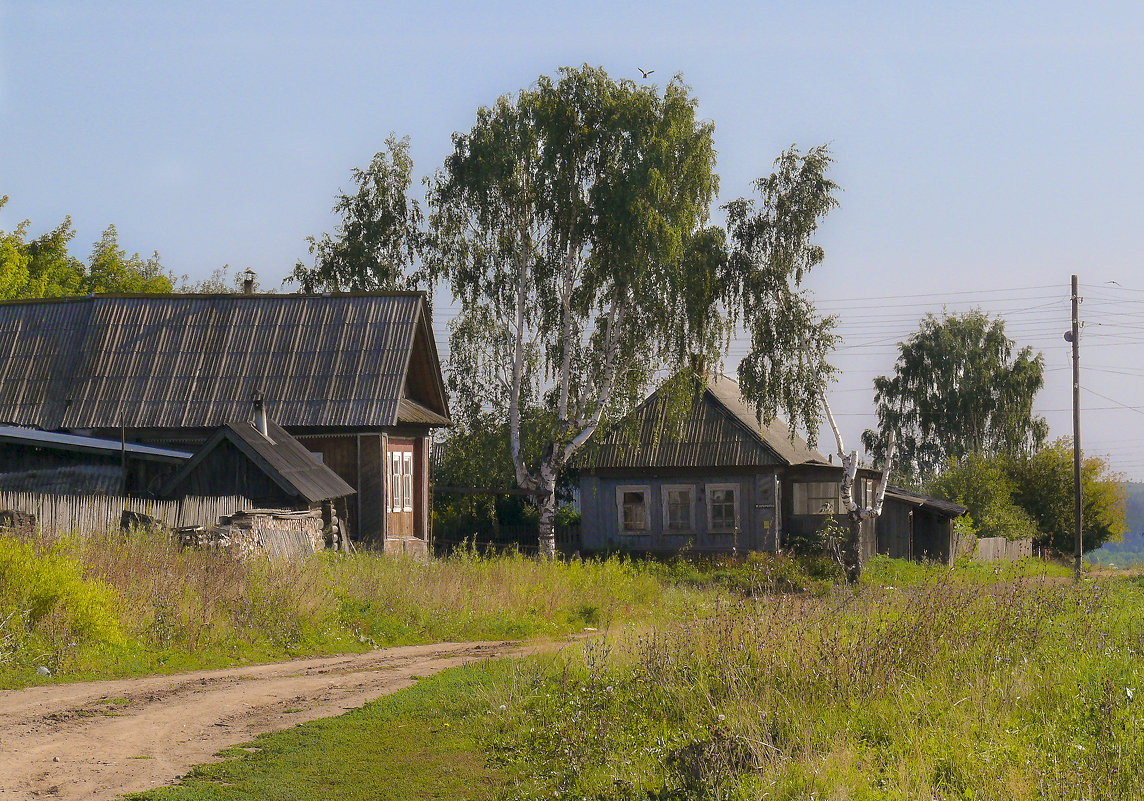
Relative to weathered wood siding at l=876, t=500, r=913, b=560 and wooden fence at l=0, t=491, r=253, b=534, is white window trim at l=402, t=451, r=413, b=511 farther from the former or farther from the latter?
weathered wood siding at l=876, t=500, r=913, b=560

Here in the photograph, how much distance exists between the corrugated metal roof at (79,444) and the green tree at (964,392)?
40.5 meters

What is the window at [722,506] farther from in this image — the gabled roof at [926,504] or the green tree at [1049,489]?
the green tree at [1049,489]

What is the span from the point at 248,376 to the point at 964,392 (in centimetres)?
3922

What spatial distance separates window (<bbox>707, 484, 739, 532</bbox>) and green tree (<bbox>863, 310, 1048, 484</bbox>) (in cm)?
2363

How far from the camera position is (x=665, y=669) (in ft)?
33.2

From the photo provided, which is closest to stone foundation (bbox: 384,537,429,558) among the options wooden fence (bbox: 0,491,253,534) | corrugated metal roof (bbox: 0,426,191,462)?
corrugated metal roof (bbox: 0,426,191,462)

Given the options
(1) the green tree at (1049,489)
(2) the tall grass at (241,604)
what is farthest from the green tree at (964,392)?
(2) the tall grass at (241,604)

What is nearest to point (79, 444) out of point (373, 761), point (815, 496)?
point (373, 761)

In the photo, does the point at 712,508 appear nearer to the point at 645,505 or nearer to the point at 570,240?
the point at 645,505

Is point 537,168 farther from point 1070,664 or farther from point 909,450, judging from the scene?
point 909,450

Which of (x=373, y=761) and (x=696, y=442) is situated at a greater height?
(x=696, y=442)

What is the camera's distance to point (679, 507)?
116 ft

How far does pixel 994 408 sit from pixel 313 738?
2071 inches

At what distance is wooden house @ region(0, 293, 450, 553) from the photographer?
27078 millimetres
